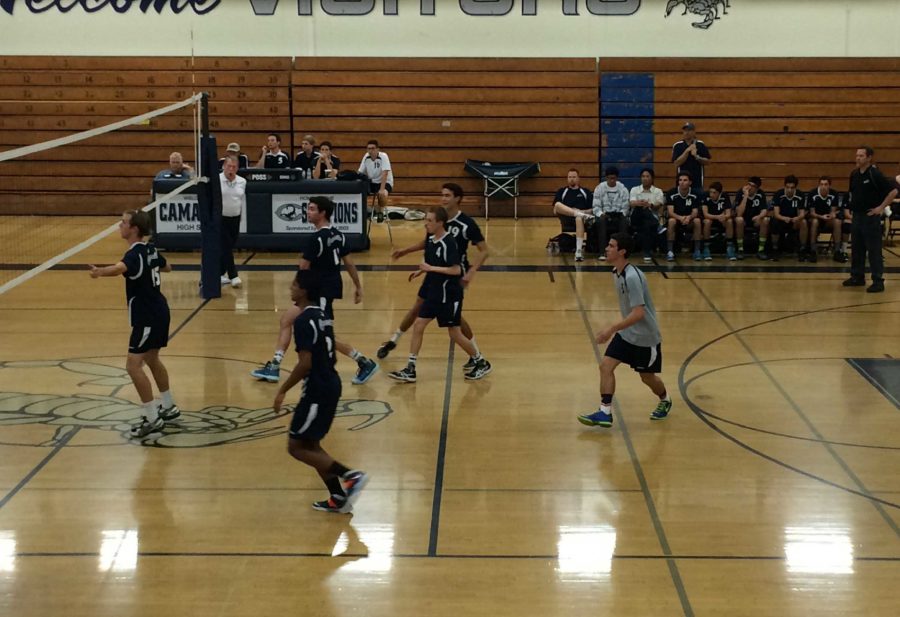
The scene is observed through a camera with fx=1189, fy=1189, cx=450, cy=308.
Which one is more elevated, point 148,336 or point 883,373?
point 148,336

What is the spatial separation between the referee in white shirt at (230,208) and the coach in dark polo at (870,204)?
8.18 metres

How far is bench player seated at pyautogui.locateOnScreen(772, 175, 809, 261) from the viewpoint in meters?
18.6

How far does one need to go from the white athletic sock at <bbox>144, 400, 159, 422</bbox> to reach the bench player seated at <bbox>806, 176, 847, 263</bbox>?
1197 cm

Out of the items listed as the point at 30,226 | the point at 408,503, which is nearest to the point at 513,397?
the point at 408,503

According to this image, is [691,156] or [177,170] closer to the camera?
[177,170]

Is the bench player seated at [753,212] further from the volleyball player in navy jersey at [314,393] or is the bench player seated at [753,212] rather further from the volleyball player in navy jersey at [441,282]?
the volleyball player in navy jersey at [314,393]

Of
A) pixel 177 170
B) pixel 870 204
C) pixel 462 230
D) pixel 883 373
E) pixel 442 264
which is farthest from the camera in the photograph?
pixel 177 170

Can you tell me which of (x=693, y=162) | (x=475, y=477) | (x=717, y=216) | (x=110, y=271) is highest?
(x=693, y=162)

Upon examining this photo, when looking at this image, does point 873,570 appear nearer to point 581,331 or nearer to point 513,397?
point 513,397

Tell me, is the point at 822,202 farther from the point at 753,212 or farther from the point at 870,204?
the point at 870,204

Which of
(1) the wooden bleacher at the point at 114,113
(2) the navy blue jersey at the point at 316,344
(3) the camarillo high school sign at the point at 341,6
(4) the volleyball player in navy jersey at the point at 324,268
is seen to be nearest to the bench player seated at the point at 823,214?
(3) the camarillo high school sign at the point at 341,6

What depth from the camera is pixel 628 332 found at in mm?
9766

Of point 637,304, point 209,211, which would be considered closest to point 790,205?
point 209,211

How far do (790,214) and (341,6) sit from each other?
1040 centimetres
